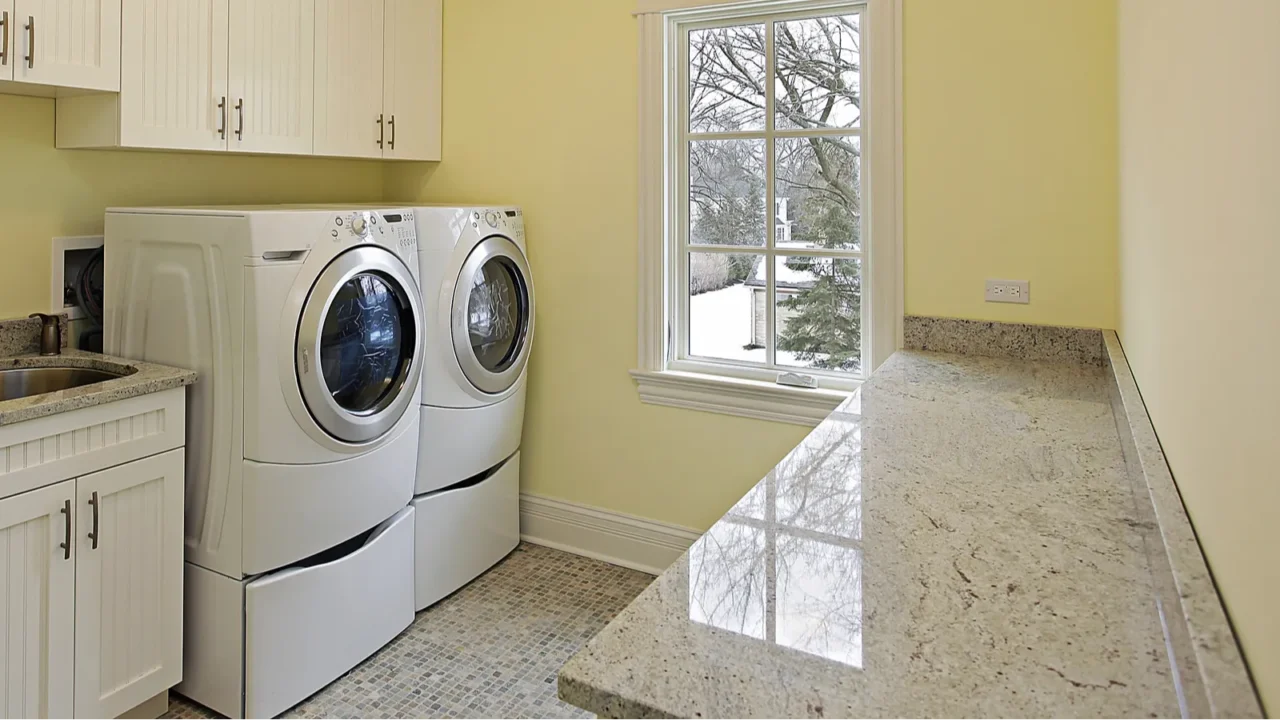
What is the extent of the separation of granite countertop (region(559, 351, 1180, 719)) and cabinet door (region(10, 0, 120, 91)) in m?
2.05

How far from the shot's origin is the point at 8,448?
175cm

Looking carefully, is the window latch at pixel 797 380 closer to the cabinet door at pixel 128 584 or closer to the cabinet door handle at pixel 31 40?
the cabinet door at pixel 128 584

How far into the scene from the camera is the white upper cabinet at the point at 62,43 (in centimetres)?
196

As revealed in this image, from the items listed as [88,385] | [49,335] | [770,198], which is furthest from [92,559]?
[770,198]

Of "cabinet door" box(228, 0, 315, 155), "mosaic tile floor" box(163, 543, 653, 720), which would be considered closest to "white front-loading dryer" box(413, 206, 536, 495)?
"mosaic tile floor" box(163, 543, 653, 720)

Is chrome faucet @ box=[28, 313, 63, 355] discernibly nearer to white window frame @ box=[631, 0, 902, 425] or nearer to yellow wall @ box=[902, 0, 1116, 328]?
white window frame @ box=[631, 0, 902, 425]

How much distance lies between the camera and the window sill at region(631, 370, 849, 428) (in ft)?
9.02

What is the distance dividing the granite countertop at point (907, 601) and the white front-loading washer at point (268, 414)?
1.41 meters

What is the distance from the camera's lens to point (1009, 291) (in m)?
2.42

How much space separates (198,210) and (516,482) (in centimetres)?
153

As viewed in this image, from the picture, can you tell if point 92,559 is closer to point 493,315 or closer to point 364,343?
point 364,343

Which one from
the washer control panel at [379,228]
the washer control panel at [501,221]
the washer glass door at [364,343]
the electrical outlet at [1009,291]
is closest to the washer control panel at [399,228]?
the washer control panel at [379,228]

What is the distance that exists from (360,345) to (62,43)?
1.05 m

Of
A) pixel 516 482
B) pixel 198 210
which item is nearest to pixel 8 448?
pixel 198 210
